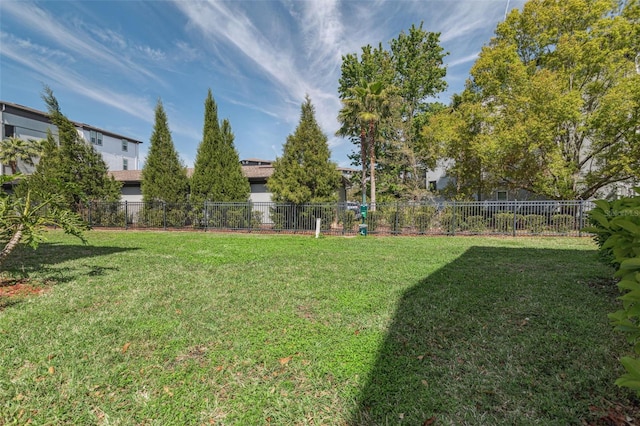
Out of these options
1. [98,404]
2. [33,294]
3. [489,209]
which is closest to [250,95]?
[489,209]

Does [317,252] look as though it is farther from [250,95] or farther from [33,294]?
[250,95]

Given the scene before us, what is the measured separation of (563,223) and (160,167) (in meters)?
18.4

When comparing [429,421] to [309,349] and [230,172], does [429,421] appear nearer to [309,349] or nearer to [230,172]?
[309,349]

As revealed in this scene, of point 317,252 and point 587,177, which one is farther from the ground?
point 587,177

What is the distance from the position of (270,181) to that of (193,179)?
406cm

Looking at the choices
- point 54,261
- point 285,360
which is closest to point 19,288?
point 54,261

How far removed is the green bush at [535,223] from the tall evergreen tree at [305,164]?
27.4 feet

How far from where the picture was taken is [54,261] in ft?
21.0

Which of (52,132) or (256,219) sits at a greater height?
(52,132)

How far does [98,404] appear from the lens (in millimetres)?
2100

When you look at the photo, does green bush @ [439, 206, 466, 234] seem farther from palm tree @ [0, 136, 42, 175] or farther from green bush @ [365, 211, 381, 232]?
palm tree @ [0, 136, 42, 175]

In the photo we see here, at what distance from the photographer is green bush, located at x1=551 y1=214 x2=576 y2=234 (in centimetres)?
1211

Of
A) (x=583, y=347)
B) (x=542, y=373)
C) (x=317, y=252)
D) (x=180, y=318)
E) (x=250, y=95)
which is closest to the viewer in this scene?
(x=542, y=373)

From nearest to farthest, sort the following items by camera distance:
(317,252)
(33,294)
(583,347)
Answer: (583,347) < (33,294) < (317,252)
